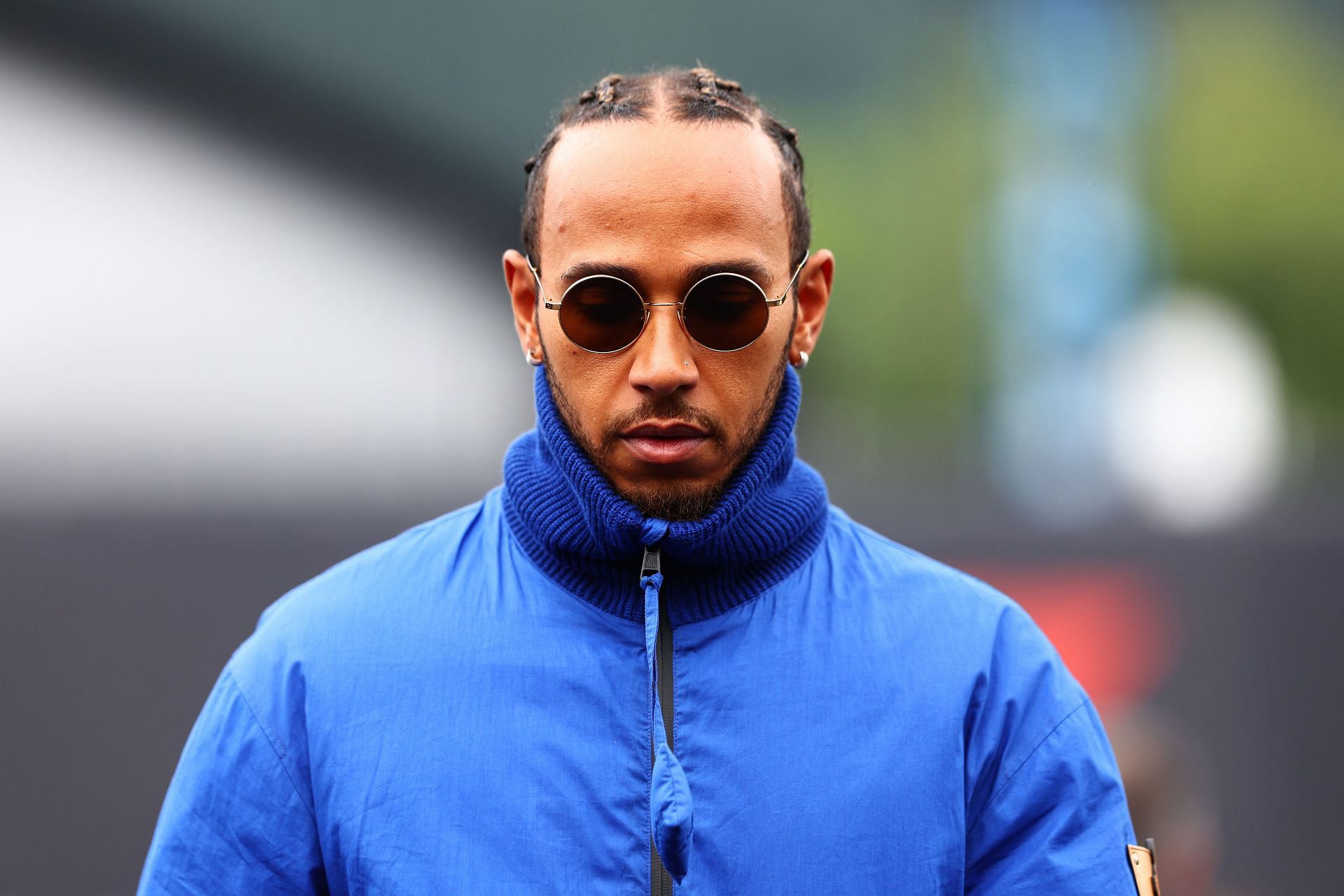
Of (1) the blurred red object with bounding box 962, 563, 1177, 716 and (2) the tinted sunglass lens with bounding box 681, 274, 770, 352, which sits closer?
(2) the tinted sunglass lens with bounding box 681, 274, 770, 352

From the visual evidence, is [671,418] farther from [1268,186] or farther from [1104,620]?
[1268,186]

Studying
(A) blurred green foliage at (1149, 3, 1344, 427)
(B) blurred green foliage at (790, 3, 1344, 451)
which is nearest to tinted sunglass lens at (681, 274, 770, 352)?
(B) blurred green foliage at (790, 3, 1344, 451)

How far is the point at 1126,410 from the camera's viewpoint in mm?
14500

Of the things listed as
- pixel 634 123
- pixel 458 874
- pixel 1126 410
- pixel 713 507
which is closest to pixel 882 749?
pixel 713 507

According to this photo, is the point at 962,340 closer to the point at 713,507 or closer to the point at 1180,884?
the point at 1180,884

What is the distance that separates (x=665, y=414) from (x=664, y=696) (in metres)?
0.38

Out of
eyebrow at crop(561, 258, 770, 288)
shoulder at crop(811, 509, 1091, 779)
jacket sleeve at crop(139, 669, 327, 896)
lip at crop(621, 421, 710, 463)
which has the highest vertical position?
eyebrow at crop(561, 258, 770, 288)

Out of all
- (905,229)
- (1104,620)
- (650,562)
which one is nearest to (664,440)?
(650,562)

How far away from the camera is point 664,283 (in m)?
2.12

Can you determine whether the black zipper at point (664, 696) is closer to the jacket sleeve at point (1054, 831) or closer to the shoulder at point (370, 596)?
the shoulder at point (370, 596)

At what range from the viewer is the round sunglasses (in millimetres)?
2121

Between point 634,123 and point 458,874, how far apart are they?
1.03 metres

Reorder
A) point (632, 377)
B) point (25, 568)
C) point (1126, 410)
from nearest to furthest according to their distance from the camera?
Result: point (632, 377) < point (25, 568) < point (1126, 410)

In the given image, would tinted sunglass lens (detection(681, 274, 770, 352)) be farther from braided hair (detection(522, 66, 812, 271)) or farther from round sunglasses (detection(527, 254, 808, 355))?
braided hair (detection(522, 66, 812, 271))
